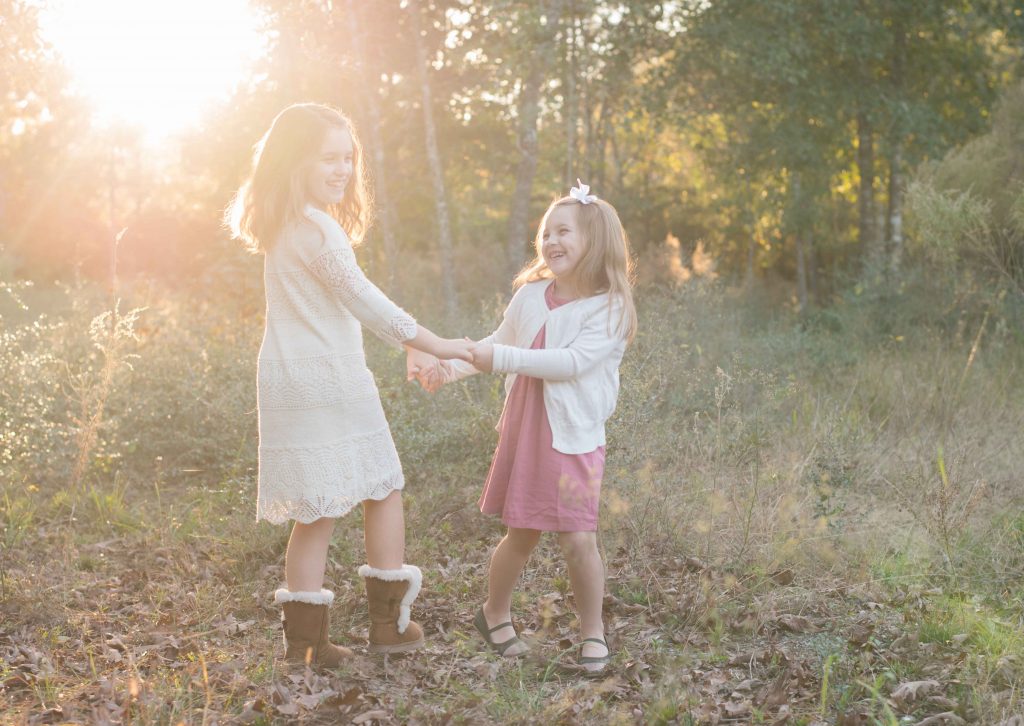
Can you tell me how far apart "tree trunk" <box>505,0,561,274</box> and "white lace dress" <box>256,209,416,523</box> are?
9550 millimetres

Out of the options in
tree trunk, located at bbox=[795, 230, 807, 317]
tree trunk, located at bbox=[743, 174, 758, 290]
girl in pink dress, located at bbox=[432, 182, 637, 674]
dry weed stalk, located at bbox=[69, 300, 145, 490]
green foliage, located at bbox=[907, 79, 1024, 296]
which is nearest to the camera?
girl in pink dress, located at bbox=[432, 182, 637, 674]

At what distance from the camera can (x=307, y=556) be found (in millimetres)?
3344

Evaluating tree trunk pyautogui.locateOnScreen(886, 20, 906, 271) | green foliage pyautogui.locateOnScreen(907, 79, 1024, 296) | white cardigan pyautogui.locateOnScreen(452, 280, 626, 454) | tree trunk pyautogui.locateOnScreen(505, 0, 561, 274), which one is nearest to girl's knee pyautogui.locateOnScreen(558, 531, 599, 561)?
white cardigan pyautogui.locateOnScreen(452, 280, 626, 454)

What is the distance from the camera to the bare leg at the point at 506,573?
3426 mm

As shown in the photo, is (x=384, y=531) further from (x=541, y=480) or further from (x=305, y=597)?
(x=541, y=480)

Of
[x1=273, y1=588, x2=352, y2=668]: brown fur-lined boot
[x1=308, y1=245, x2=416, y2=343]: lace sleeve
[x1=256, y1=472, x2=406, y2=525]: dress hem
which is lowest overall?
[x1=273, y1=588, x2=352, y2=668]: brown fur-lined boot

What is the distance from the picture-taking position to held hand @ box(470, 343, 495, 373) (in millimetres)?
3266

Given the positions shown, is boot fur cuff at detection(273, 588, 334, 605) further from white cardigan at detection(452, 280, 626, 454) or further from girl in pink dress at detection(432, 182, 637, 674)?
white cardigan at detection(452, 280, 626, 454)

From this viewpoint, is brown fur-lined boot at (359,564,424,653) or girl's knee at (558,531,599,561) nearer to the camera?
girl's knee at (558,531,599,561)

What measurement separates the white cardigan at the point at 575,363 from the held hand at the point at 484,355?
0.02 metres

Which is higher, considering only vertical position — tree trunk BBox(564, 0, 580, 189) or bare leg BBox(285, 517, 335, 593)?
tree trunk BBox(564, 0, 580, 189)

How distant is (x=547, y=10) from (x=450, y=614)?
33.5 ft

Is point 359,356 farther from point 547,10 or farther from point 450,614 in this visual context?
point 547,10

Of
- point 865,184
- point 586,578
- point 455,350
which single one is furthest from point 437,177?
point 586,578
